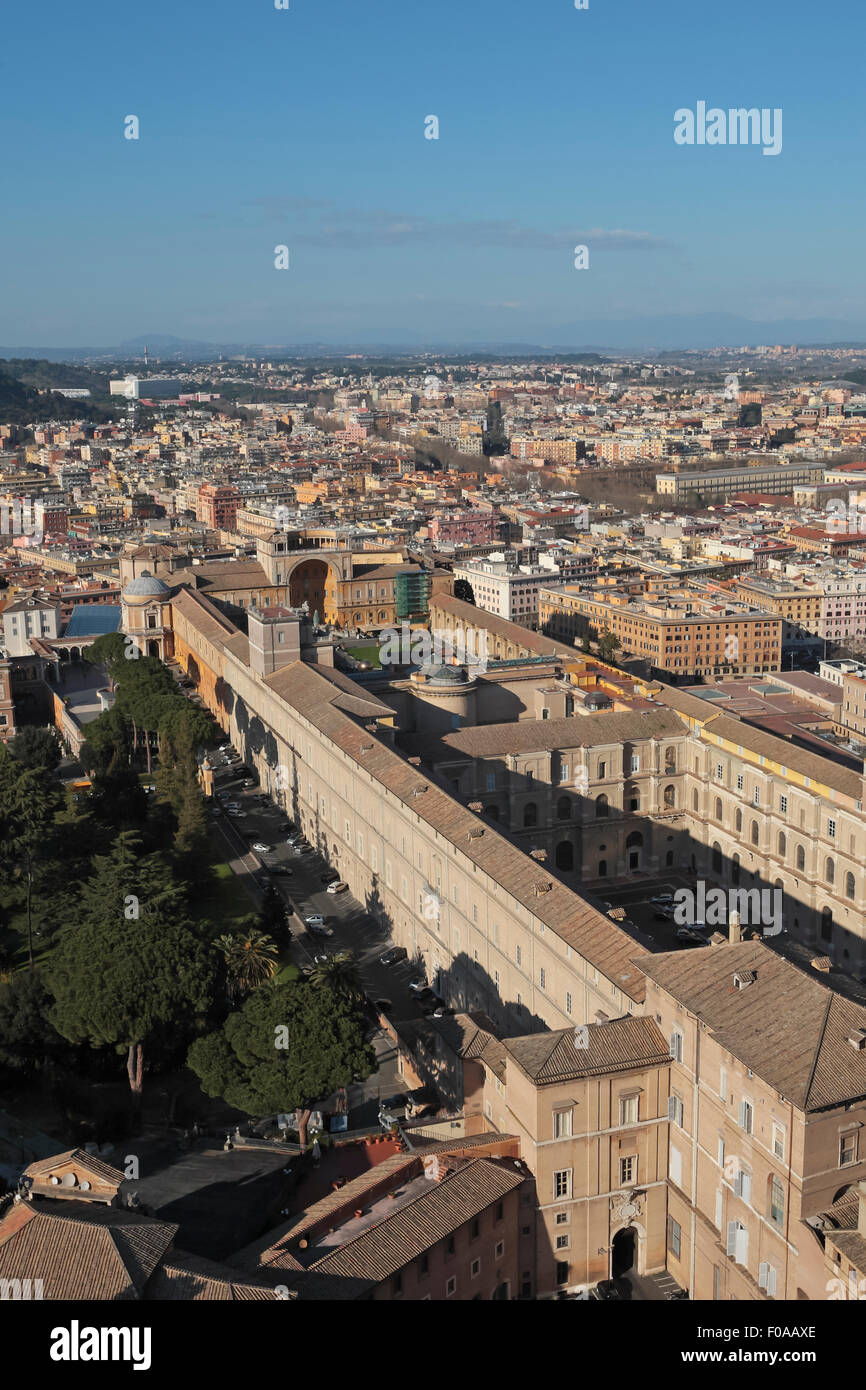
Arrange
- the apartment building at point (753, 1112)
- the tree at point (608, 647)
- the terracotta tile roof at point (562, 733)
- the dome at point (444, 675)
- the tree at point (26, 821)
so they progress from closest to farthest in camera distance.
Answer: the apartment building at point (753, 1112)
the tree at point (26, 821)
the terracotta tile roof at point (562, 733)
the dome at point (444, 675)
the tree at point (608, 647)

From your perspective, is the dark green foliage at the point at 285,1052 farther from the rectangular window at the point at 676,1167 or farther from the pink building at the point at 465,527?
the pink building at the point at 465,527

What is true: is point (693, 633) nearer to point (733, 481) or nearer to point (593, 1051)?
point (593, 1051)

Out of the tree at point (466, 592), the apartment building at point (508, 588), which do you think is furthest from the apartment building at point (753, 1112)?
the tree at point (466, 592)

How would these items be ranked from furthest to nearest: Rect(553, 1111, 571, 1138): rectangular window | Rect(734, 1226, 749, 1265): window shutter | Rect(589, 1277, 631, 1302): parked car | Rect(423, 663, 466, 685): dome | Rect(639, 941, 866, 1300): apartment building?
Answer: 1. Rect(423, 663, 466, 685): dome
2. Rect(589, 1277, 631, 1302): parked car
3. Rect(553, 1111, 571, 1138): rectangular window
4. Rect(734, 1226, 749, 1265): window shutter
5. Rect(639, 941, 866, 1300): apartment building

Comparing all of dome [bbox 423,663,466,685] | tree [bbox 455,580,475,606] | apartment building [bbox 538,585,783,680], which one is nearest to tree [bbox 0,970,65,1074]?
dome [bbox 423,663,466,685]

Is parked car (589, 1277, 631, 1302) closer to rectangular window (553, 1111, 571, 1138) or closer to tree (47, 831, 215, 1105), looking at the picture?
rectangular window (553, 1111, 571, 1138)
